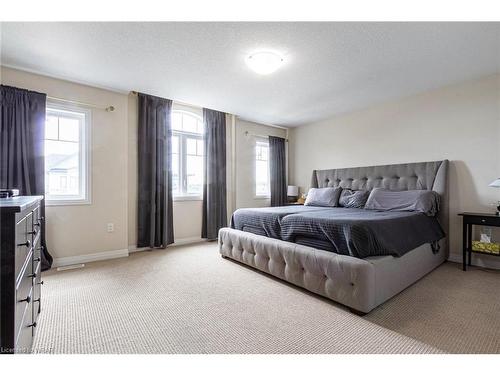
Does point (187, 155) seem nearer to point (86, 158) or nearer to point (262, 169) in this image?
point (86, 158)

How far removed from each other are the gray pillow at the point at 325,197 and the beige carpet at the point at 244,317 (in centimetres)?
157

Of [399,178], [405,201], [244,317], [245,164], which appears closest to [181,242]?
[245,164]

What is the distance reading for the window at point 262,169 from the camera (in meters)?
5.17

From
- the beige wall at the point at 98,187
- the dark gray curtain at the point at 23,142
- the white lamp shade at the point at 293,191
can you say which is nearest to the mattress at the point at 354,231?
the beige wall at the point at 98,187

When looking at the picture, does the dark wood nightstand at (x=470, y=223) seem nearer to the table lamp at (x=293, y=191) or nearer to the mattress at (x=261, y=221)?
the mattress at (x=261, y=221)

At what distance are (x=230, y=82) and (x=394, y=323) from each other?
299cm

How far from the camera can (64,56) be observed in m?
2.50

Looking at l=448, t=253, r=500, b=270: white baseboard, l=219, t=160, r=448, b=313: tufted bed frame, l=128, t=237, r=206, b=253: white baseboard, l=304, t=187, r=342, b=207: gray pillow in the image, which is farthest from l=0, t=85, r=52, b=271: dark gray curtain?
l=448, t=253, r=500, b=270: white baseboard

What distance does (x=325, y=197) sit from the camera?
399 cm

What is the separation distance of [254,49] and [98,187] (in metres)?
2.64

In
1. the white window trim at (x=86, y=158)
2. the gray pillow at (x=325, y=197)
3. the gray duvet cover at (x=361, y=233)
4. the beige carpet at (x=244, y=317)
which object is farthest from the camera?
the gray pillow at (x=325, y=197)
